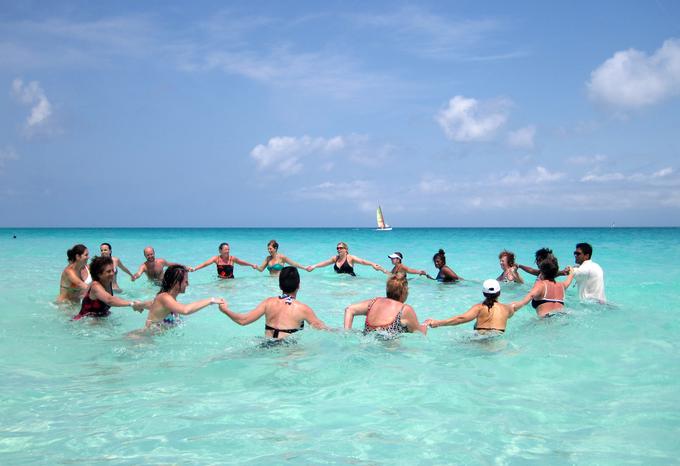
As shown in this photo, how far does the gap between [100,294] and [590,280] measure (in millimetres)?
9427

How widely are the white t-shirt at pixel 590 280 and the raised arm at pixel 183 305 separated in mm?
7686

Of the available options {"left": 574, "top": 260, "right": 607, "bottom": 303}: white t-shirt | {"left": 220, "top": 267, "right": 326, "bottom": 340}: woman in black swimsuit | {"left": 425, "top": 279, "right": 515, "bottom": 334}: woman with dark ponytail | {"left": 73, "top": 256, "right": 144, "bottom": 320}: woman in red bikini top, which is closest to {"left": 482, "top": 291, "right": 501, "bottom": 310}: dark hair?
{"left": 425, "top": 279, "right": 515, "bottom": 334}: woman with dark ponytail

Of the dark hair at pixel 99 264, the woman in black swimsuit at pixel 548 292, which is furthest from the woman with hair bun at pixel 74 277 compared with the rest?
the woman in black swimsuit at pixel 548 292

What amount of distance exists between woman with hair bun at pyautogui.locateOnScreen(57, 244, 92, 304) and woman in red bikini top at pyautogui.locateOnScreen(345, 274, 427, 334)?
5514mm

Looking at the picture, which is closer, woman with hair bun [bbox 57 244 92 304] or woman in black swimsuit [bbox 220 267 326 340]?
woman in black swimsuit [bbox 220 267 326 340]

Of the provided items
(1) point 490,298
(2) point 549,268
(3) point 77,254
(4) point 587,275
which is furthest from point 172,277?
(4) point 587,275

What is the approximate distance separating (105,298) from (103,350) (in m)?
1.17

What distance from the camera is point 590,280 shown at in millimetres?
11359

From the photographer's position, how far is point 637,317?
35.8 ft

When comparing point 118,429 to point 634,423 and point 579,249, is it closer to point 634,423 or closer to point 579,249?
point 634,423

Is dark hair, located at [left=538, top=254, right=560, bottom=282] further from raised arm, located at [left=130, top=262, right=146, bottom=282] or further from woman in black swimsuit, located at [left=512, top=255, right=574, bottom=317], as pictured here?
raised arm, located at [left=130, top=262, right=146, bottom=282]

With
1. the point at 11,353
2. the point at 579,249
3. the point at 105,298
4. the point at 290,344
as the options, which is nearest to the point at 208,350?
the point at 290,344

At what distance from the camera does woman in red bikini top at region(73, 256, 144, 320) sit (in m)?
8.77

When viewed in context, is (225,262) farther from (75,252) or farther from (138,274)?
(75,252)
